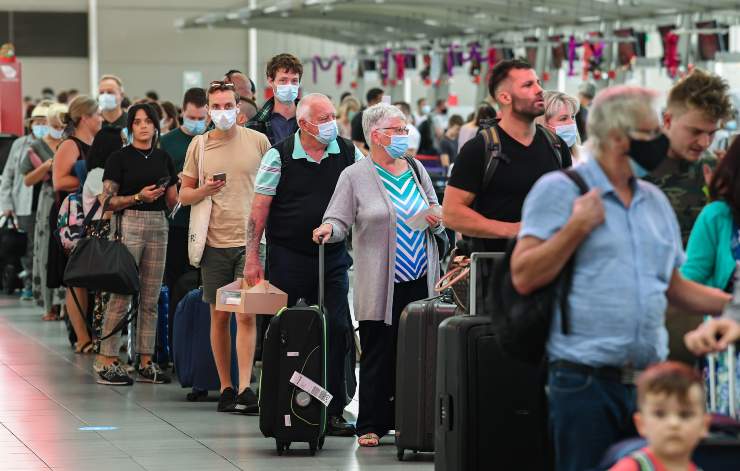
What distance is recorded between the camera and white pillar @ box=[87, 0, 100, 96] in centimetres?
3700

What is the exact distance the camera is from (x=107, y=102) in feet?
38.1

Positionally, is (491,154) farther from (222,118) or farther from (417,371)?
(222,118)

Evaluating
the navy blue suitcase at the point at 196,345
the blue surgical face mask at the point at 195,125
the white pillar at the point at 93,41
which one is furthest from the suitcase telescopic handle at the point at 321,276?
the white pillar at the point at 93,41

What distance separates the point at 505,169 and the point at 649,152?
206 centimetres

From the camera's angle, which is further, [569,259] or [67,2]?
[67,2]

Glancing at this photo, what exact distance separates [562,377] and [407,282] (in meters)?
3.41

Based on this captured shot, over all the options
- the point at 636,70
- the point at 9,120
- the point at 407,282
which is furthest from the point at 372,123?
the point at 636,70

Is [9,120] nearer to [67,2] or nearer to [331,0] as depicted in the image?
[331,0]

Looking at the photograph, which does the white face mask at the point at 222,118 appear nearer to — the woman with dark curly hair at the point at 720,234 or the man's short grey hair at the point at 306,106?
the man's short grey hair at the point at 306,106

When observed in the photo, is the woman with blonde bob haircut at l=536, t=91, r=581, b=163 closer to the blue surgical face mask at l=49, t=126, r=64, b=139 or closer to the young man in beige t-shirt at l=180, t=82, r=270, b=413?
the young man in beige t-shirt at l=180, t=82, r=270, b=413

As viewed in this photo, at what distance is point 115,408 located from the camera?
8719mm

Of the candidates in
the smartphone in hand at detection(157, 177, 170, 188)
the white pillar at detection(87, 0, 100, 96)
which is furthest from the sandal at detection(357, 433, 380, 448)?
the white pillar at detection(87, 0, 100, 96)

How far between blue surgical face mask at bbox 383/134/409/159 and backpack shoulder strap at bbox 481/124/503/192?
4.58ft

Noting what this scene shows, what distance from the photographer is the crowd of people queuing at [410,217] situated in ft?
12.9
